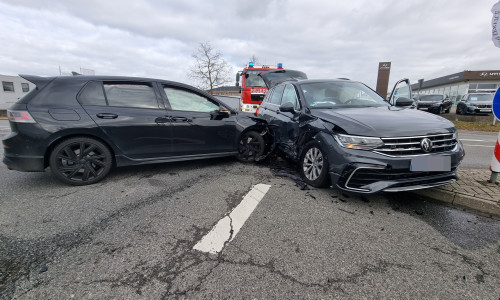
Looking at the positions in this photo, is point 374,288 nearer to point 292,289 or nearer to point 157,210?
point 292,289

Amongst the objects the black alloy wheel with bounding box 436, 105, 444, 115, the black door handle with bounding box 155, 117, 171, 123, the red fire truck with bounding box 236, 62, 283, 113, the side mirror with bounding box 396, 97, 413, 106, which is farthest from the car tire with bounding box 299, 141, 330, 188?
the black alloy wheel with bounding box 436, 105, 444, 115

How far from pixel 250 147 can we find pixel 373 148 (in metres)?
2.65

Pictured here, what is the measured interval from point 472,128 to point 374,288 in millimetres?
15519

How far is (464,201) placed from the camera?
10.0 feet

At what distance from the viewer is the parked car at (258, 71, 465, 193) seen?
2807 mm

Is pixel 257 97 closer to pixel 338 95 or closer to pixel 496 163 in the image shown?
pixel 338 95

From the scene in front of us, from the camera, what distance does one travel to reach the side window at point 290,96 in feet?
14.2

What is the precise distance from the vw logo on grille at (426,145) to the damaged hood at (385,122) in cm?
10

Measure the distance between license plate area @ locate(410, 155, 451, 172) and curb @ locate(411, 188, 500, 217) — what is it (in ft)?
1.41

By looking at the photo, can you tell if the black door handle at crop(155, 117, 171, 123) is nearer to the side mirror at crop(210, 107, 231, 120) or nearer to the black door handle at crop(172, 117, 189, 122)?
the black door handle at crop(172, 117, 189, 122)

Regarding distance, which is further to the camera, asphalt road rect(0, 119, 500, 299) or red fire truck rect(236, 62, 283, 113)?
red fire truck rect(236, 62, 283, 113)

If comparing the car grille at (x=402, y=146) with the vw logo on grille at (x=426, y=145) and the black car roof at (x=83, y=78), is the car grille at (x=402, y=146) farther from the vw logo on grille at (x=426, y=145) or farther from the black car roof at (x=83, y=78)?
the black car roof at (x=83, y=78)

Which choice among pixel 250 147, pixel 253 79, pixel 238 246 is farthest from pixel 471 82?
pixel 238 246

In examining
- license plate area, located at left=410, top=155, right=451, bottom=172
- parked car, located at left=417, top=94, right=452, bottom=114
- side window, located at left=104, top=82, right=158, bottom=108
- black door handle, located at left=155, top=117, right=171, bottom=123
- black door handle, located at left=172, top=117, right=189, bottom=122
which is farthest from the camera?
parked car, located at left=417, top=94, right=452, bottom=114
